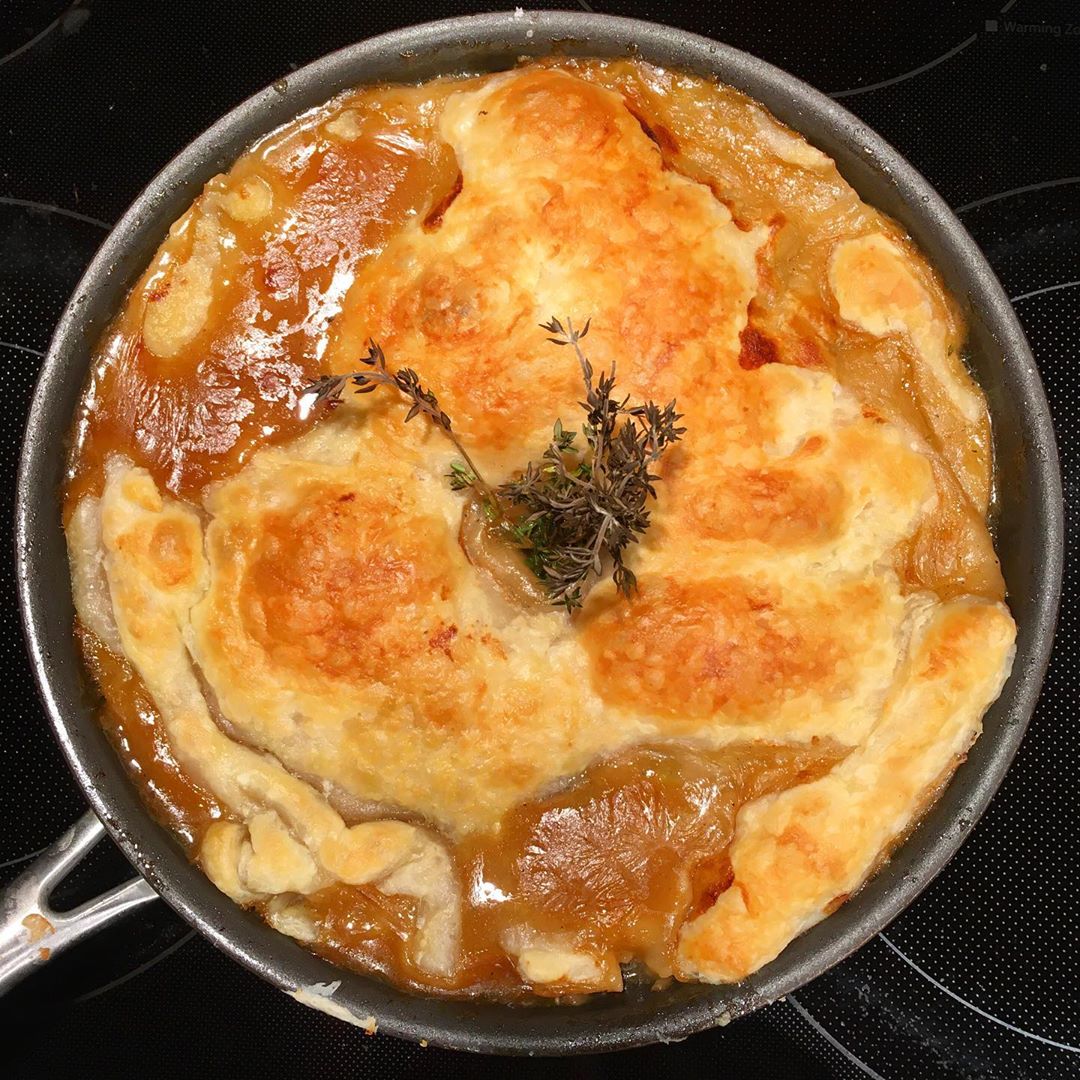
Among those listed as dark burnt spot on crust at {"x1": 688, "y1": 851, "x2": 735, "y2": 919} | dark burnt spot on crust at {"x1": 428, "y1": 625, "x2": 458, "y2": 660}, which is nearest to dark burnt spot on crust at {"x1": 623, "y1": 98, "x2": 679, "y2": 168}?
dark burnt spot on crust at {"x1": 428, "y1": 625, "x2": 458, "y2": 660}

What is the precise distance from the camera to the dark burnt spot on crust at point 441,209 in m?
2.06

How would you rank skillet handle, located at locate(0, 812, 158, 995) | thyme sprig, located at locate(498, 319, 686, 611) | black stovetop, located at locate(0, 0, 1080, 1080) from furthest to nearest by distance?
black stovetop, located at locate(0, 0, 1080, 1080) → skillet handle, located at locate(0, 812, 158, 995) → thyme sprig, located at locate(498, 319, 686, 611)

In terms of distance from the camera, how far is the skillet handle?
2299mm

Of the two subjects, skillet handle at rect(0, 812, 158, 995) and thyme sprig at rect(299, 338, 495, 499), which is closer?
thyme sprig at rect(299, 338, 495, 499)

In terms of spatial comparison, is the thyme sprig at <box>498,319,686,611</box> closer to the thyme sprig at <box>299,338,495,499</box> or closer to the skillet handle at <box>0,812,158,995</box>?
the thyme sprig at <box>299,338,495,499</box>

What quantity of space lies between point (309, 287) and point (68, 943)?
1.51 m

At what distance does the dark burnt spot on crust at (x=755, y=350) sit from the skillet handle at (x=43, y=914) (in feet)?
5.47

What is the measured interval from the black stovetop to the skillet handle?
535mm

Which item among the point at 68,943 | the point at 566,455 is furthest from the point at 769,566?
the point at 68,943

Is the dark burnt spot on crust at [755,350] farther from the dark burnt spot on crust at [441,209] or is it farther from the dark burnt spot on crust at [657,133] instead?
the dark burnt spot on crust at [441,209]

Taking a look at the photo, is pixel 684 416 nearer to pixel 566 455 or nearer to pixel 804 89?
pixel 566 455

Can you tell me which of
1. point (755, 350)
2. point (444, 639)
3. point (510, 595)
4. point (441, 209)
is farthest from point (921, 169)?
point (444, 639)

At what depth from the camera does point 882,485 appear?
2.03 meters

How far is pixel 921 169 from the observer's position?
2785mm
